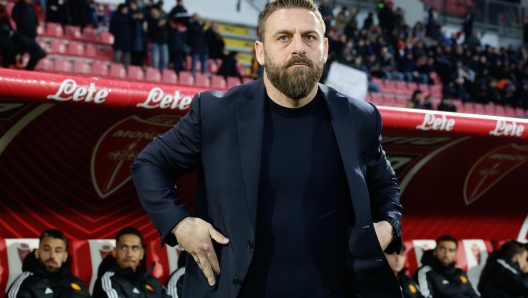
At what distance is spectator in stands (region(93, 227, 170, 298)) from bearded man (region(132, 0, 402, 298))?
10.7 feet

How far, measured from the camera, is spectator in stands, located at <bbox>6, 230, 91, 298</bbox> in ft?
16.0

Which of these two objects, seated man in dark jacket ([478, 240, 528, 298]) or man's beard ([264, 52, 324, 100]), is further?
seated man in dark jacket ([478, 240, 528, 298])

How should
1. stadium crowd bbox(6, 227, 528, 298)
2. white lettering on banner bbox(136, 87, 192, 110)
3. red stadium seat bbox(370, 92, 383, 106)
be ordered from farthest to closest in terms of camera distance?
red stadium seat bbox(370, 92, 383, 106) < stadium crowd bbox(6, 227, 528, 298) < white lettering on banner bbox(136, 87, 192, 110)

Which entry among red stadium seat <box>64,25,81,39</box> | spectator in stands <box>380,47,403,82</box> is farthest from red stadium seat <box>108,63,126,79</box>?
spectator in stands <box>380,47,403,82</box>

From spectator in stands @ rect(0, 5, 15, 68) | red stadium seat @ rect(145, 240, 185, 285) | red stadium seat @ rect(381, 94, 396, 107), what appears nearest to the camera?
red stadium seat @ rect(145, 240, 185, 285)

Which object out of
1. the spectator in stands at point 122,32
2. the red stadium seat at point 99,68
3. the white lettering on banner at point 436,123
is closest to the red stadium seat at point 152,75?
the spectator in stands at point 122,32

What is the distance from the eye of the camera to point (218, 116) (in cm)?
215

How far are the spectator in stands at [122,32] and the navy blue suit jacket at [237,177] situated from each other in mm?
9366

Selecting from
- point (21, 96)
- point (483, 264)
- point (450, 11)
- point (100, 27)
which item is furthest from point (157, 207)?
point (450, 11)

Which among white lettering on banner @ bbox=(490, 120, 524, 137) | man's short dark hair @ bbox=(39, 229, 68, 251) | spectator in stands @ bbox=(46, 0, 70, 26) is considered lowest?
man's short dark hair @ bbox=(39, 229, 68, 251)

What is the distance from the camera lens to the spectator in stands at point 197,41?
12492 mm

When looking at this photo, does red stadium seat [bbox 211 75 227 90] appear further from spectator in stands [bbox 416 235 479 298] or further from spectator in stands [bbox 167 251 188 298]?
spectator in stands [bbox 167 251 188 298]

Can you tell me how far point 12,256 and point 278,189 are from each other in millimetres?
3822

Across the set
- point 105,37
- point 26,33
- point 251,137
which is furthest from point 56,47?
point 251,137
